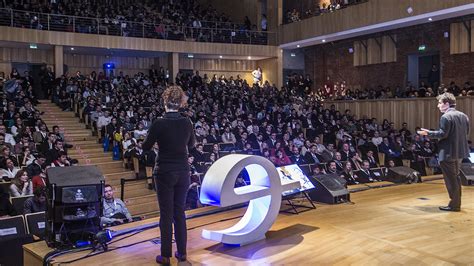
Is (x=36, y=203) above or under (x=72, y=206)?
under

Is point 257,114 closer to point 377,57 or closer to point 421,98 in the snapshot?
point 421,98

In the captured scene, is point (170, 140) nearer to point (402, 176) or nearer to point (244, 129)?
point (402, 176)

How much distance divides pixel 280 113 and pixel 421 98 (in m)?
3.93

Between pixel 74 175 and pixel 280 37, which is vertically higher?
pixel 280 37

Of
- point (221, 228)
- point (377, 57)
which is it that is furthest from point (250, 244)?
point (377, 57)

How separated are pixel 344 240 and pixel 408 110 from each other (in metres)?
10.3

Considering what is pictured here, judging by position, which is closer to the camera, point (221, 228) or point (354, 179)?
point (221, 228)

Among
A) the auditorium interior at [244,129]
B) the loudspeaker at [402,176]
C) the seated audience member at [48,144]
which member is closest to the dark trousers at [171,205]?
the auditorium interior at [244,129]

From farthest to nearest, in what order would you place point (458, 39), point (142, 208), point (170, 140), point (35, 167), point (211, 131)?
point (458, 39) → point (211, 131) → point (142, 208) → point (35, 167) → point (170, 140)

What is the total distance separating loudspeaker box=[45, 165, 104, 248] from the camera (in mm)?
3512

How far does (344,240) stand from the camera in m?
3.88

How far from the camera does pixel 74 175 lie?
12.1ft

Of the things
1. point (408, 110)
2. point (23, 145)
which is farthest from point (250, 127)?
point (23, 145)

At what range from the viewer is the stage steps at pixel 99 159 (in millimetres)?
7918
